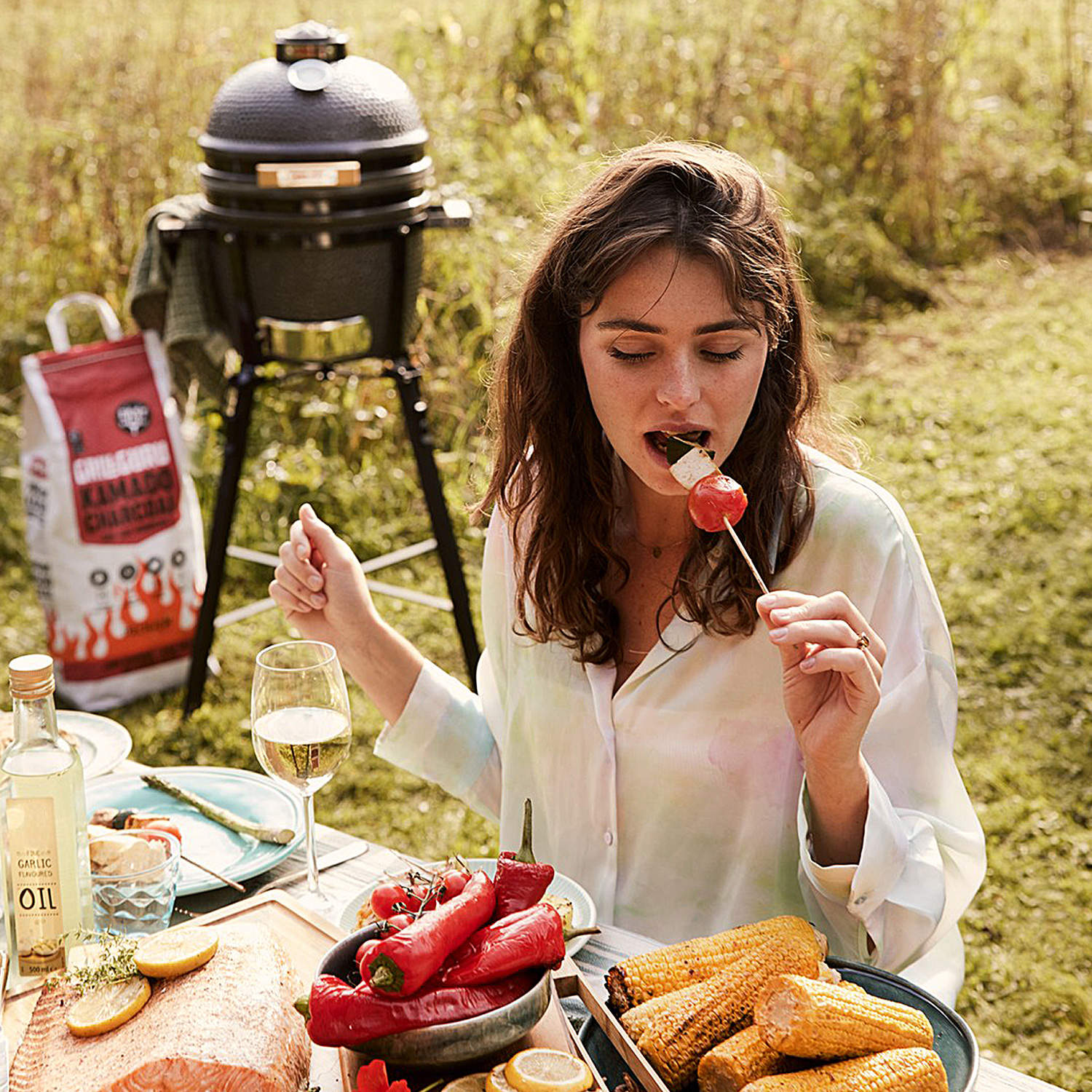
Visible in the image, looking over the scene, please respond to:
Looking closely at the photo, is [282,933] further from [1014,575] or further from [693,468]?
[1014,575]

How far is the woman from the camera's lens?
2004 mm

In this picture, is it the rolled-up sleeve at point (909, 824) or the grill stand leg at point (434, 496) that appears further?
the grill stand leg at point (434, 496)

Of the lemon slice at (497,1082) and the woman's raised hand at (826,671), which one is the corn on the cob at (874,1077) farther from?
the woman's raised hand at (826,671)

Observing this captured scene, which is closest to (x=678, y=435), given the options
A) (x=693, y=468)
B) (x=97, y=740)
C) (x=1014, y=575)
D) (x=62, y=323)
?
(x=693, y=468)

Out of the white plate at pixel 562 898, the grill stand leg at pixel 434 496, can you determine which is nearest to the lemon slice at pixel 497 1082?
the white plate at pixel 562 898

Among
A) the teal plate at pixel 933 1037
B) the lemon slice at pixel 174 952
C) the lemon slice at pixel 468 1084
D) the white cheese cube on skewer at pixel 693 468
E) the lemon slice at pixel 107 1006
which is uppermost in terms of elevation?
the white cheese cube on skewer at pixel 693 468

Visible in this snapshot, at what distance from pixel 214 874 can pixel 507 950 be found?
675 millimetres

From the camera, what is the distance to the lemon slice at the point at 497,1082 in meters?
1.35

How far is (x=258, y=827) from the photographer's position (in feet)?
7.02

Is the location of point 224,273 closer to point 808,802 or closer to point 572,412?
point 572,412

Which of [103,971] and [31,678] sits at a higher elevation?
[31,678]

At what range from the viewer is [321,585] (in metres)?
2.24

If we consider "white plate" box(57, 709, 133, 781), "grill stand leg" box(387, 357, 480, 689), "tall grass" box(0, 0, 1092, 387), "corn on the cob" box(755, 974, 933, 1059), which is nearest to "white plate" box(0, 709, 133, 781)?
"white plate" box(57, 709, 133, 781)

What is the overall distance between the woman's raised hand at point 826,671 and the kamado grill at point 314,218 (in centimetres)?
280
